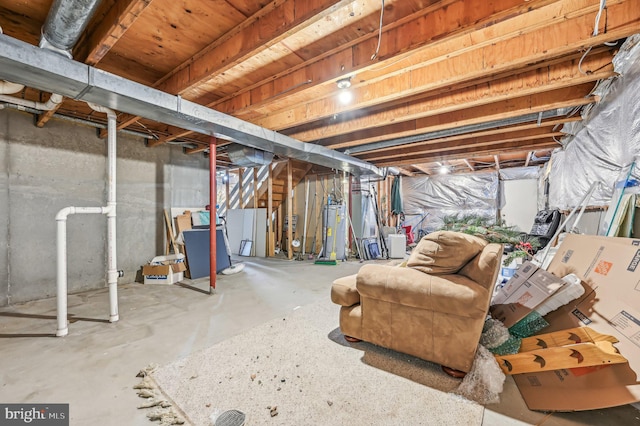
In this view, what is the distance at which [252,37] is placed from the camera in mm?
1868

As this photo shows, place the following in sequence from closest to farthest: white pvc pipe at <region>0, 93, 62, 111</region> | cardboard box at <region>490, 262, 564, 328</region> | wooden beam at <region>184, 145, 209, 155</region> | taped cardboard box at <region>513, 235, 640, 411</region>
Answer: taped cardboard box at <region>513, 235, 640, 411</region> < cardboard box at <region>490, 262, 564, 328</region> < white pvc pipe at <region>0, 93, 62, 111</region> < wooden beam at <region>184, 145, 209, 155</region>

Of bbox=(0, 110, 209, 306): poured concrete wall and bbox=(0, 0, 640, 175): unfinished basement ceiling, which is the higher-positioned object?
bbox=(0, 0, 640, 175): unfinished basement ceiling

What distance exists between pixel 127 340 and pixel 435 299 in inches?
96.2

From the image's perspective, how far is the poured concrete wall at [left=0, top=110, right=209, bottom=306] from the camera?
313 cm

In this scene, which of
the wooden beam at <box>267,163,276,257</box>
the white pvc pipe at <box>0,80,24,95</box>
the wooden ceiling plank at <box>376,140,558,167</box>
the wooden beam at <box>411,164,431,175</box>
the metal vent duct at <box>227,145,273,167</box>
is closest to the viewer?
the white pvc pipe at <box>0,80,24,95</box>

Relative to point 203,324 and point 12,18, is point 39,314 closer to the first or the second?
point 203,324

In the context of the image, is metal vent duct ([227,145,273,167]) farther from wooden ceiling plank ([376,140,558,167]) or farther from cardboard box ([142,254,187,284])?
wooden ceiling plank ([376,140,558,167])

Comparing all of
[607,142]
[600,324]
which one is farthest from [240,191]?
[600,324]

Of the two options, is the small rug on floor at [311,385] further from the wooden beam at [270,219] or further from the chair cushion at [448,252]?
the wooden beam at [270,219]

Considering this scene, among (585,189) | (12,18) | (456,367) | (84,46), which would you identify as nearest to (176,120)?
(84,46)

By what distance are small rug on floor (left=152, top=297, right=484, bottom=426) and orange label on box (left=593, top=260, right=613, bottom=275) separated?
1365 mm

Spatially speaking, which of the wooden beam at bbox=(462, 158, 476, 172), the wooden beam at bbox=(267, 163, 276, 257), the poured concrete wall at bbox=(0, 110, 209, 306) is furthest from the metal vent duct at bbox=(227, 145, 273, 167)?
the wooden beam at bbox=(462, 158, 476, 172)

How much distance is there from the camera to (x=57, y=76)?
1.92 m

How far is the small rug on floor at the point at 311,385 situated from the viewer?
1366 millimetres
